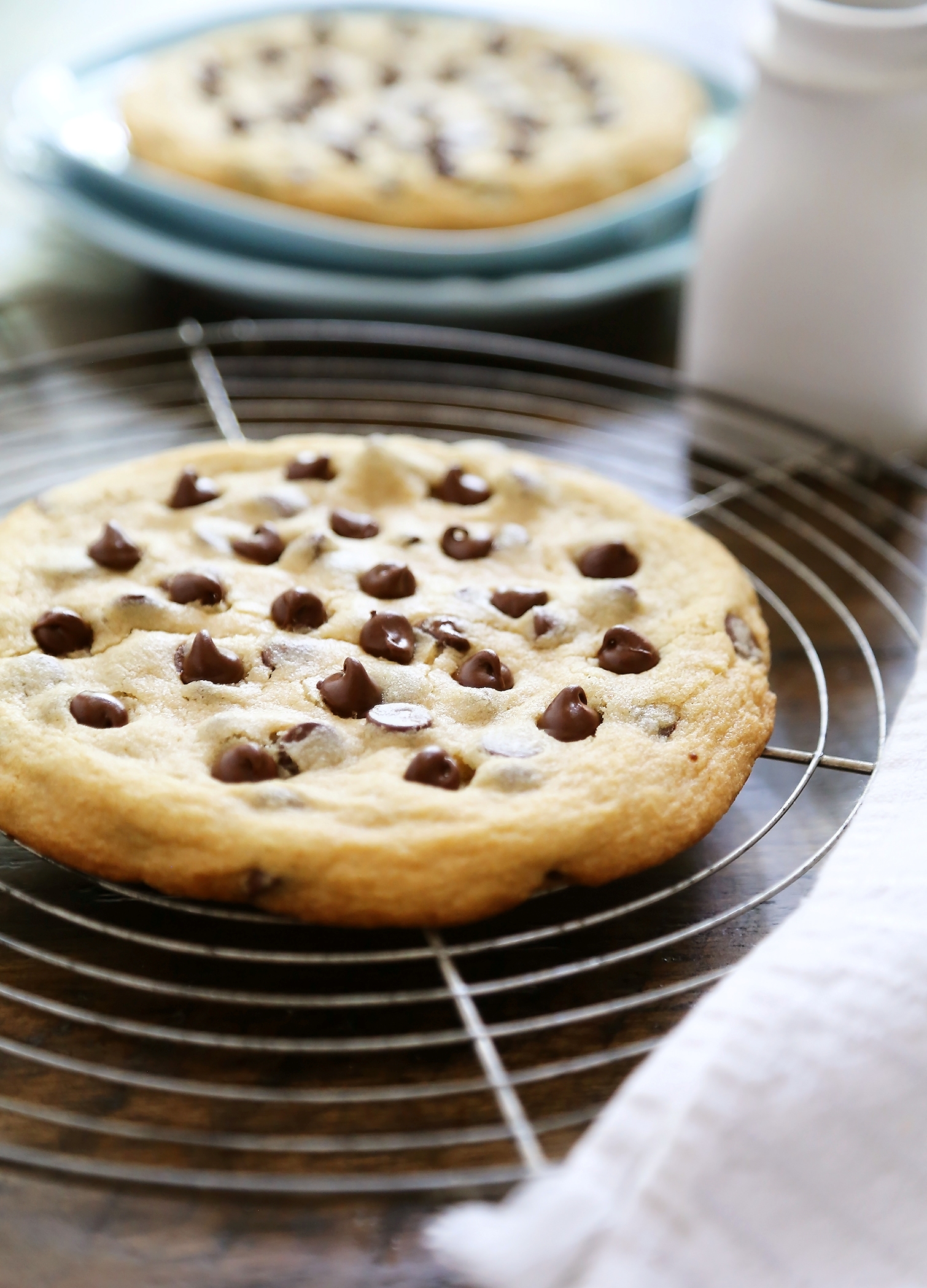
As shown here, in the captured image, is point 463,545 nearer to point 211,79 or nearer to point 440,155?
point 440,155

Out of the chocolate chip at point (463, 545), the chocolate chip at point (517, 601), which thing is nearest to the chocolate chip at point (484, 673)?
the chocolate chip at point (517, 601)

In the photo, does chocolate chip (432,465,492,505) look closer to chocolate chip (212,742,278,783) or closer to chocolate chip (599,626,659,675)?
chocolate chip (599,626,659,675)

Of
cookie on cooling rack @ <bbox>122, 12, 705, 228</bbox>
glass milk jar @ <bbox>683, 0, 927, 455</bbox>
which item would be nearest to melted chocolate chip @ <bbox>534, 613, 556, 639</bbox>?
glass milk jar @ <bbox>683, 0, 927, 455</bbox>

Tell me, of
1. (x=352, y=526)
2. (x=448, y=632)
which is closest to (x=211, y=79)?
(x=352, y=526)

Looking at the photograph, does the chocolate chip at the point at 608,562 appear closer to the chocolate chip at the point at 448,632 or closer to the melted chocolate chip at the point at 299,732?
the chocolate chip at the point at 448,632

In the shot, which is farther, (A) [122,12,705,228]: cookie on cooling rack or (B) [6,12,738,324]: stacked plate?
(A) [122,12,705,228]: cookie on cooling rack

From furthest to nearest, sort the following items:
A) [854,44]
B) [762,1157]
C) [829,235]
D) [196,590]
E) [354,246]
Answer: [354,246], [829,235], [854,44], [196,590], [762,1157]

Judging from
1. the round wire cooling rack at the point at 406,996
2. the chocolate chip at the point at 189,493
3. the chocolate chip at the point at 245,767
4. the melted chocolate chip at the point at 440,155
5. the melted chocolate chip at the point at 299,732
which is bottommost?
the round wire cooling rack at the point at 406,996
